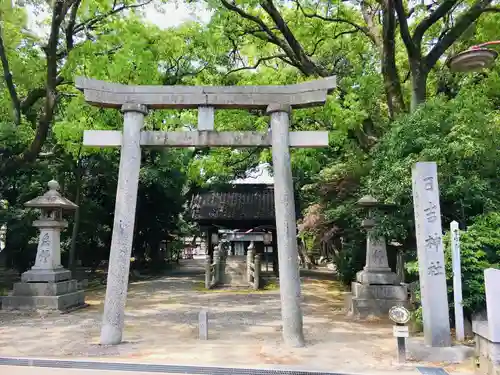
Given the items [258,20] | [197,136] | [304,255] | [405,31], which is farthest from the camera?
[304,255]

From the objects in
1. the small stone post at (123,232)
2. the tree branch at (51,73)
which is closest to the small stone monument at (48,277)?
the tree branch at (51,73)

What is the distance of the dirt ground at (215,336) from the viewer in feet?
21.2

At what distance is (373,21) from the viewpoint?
42.9 feet

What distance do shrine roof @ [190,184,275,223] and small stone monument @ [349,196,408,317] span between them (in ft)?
41.6

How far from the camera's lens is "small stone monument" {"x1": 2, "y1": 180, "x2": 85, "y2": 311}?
11.5 meters

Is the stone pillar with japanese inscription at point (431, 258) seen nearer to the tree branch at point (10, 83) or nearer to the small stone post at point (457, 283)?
the small stone post at point (457, 283)

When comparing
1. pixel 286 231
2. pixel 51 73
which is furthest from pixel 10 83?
pixel 286 231

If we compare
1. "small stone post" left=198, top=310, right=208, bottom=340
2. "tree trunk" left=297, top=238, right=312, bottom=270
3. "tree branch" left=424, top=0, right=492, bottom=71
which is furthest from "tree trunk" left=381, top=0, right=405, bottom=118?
"tree trunk" left=297, top=238, right=312, bottom=270

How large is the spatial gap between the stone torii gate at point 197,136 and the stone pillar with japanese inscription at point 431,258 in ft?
6.32

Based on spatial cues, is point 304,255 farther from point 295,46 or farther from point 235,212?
point 295,46

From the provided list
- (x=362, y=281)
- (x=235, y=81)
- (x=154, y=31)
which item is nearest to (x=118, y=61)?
(x=154, y=31)

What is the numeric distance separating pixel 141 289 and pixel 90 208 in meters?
5.66

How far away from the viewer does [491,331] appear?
18.0 feet

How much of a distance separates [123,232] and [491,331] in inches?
230
